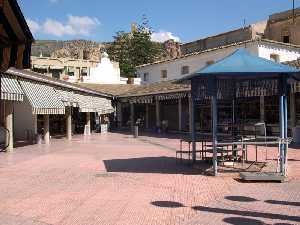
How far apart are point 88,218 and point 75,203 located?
1.24m

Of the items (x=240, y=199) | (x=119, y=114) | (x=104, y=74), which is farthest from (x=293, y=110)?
(x=104, y=74)

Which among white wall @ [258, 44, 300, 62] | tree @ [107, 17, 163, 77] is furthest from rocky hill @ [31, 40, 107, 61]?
white wall @ [258, 44, 300, 62]

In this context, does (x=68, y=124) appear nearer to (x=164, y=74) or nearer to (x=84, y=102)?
(x=84, y=102)

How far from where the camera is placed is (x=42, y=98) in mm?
23359

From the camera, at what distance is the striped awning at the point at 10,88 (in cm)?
1893

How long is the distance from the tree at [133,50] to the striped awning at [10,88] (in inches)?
1850

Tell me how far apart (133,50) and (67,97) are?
140ft

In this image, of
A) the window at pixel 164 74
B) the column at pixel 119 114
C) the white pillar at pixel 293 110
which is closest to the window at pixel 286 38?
the window at pixel 164 74

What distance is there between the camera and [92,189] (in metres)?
10.4

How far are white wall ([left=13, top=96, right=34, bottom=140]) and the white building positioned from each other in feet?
48.6

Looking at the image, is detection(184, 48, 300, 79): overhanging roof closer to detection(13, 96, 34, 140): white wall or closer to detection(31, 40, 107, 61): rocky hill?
detection(13, 96, 34, 140): white wall

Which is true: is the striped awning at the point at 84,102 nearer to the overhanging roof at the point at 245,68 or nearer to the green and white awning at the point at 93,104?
the green and white awning at the point at 93,104

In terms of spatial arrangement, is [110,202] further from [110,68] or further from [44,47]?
[44,47]

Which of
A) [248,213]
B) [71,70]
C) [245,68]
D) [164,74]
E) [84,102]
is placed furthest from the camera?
[71,70]
